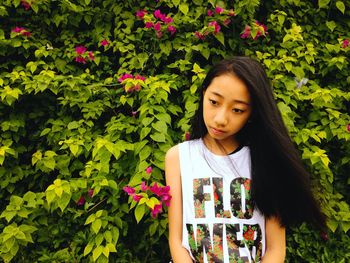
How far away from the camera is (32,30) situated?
3.02m

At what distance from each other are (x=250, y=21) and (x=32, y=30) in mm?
1610

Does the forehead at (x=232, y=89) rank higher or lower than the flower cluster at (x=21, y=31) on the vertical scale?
lower

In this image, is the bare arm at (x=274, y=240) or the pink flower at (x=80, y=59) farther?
the pink flower at (x=80, y=59)

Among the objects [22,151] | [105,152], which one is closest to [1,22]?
[22,151]

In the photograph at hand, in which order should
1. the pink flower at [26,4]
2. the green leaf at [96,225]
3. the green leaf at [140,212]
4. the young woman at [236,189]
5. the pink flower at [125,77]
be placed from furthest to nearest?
the pink flower at [26,4] → the pink flower at [125,77] → the green leaf at [96,225] → the green leaf at [140,212] → the young woman at [236,189]

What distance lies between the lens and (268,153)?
64.7 inches

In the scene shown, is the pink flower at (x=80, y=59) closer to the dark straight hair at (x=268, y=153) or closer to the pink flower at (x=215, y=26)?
the pink flower at (x=215, y=26)

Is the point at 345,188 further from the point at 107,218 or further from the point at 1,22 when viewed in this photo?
the point at 1,22

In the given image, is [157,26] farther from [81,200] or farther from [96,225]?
[96,225]

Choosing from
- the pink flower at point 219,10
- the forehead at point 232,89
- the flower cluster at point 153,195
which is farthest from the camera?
the pink flower at point 219,10

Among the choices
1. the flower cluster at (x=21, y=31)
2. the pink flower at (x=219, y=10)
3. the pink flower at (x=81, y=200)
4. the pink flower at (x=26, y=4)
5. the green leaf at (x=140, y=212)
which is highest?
the pink flower at (x=26, y=4)

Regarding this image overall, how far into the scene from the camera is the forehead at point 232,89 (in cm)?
146

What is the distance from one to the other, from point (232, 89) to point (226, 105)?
62mm

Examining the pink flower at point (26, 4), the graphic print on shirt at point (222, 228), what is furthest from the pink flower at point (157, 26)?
the graphic print on shirt at point (222, 228)
